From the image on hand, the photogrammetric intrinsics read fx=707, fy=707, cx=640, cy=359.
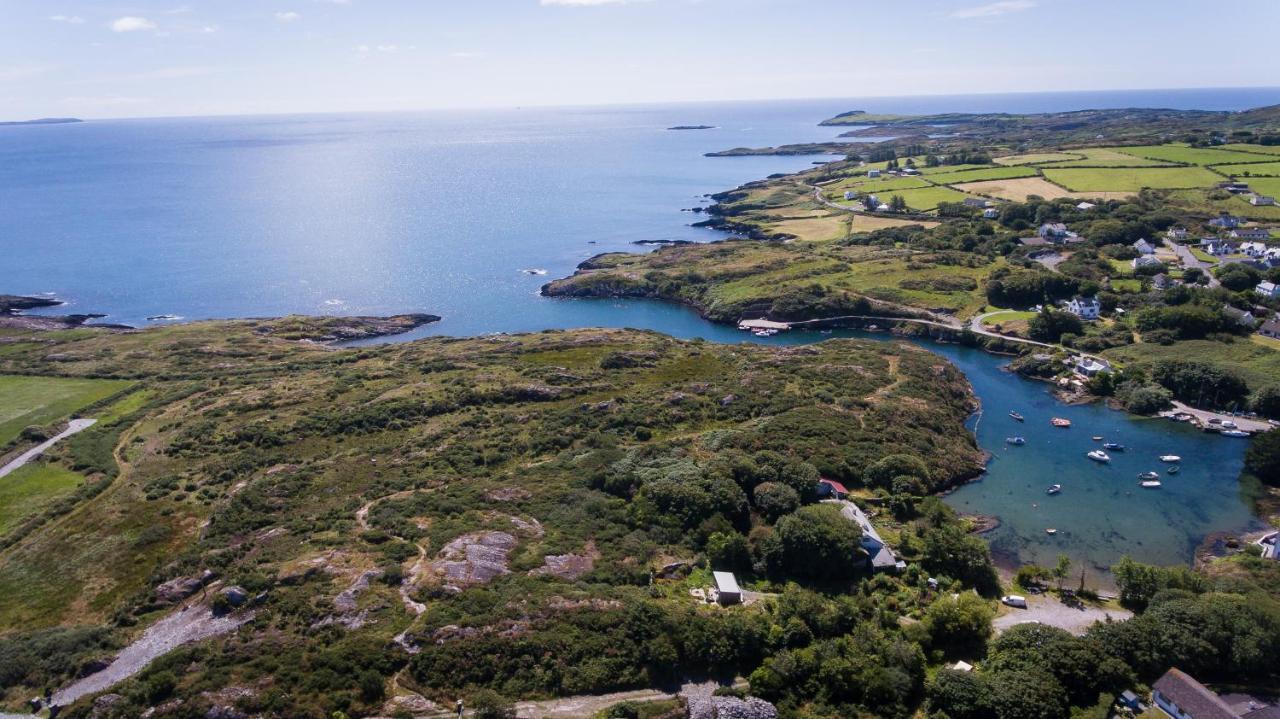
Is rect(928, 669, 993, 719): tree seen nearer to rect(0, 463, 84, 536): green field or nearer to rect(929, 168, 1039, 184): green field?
rect(0, 463, 84, 536): green field

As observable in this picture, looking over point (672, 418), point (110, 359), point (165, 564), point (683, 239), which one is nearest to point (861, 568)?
point (672, 418)

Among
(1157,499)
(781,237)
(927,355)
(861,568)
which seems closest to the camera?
(861,568)

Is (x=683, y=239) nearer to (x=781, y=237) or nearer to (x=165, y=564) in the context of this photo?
(x=781, y=237)

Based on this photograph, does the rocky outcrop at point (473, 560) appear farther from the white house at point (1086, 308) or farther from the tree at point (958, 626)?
the white house at point (1086, 308)

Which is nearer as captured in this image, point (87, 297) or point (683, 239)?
point (87, 297)

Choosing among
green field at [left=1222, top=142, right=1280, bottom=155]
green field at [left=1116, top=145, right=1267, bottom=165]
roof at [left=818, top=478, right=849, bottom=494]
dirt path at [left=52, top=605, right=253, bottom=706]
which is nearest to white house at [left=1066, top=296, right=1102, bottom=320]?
roof at [left=818, top=478, right=849, bottom=494]

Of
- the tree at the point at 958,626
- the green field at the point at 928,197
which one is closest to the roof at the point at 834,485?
the tree at the point at 958,626
